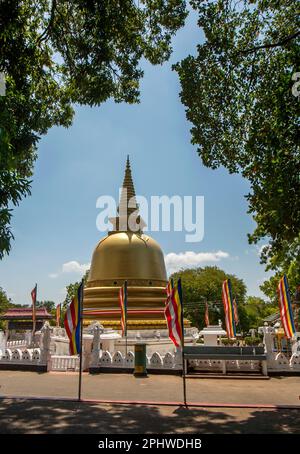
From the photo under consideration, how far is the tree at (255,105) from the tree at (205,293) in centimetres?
3772

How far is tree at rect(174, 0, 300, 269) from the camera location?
958cm

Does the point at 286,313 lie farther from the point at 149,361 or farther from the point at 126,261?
the point at 126,261

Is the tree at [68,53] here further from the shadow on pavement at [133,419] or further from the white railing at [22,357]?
the white railing at [22,357]

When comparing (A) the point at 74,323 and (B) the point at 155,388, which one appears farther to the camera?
(B) the point at 155,388

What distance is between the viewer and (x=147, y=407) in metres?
10.2

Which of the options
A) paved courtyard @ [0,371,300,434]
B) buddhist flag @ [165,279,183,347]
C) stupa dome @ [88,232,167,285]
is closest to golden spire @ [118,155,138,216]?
stupa dome @ [88,232,167,285]

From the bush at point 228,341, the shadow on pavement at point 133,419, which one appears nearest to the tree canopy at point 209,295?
the bush at point 228,341

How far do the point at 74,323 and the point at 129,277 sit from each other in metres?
18.1

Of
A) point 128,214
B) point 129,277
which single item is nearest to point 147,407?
point 129,277

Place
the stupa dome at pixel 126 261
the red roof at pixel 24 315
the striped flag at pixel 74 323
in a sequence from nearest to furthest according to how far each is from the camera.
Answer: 1. the striped flag at pixel 74 323
2. the stupa dome at pixel 126 261
3. the red roof at pixel 24 315

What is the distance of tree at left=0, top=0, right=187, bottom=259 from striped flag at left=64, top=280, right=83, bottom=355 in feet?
16.2

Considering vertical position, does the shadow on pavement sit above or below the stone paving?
below

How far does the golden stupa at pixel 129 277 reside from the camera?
27172 mm

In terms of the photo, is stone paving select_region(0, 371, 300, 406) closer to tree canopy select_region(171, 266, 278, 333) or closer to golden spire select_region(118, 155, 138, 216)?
golden spire select_region(118, 155, 138, 216)
